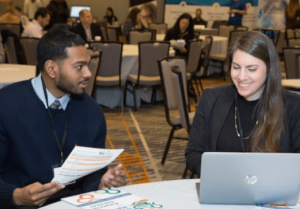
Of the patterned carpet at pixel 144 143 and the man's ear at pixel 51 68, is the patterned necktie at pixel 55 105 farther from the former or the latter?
the patterned carpet at pixel 144 143

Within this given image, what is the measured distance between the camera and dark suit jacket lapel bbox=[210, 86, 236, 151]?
268cm

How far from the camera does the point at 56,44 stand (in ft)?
8.14

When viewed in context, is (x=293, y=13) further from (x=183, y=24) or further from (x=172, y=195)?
(x=172, y=195)

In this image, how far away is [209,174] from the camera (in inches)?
73.9

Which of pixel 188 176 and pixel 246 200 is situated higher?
pixel 246 200

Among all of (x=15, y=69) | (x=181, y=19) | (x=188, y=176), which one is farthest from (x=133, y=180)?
(x=181, y=19)

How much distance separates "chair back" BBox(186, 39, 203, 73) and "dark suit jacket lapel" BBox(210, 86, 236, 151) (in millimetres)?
5126

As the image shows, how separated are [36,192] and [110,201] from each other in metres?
0.32

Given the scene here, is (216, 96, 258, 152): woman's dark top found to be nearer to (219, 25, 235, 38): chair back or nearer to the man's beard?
the man's beard

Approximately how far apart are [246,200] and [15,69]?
3.94 m

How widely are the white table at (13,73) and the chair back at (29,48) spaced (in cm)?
130

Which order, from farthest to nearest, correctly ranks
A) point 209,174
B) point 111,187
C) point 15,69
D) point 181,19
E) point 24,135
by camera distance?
point 181,19, point 15,69, point 24,135, point 111,187, point 209,174

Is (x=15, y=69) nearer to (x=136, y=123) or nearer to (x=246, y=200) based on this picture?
(x=136, y=123)

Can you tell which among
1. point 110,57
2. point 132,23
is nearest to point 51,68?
point 110,57
